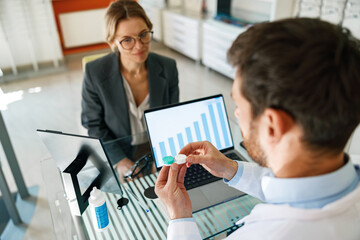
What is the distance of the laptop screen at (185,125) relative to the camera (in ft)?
4.22

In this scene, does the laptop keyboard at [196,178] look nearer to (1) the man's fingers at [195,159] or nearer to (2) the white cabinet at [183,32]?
(1) the man's fingers at [195,159]

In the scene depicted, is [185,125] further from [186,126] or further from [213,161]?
[213,161]

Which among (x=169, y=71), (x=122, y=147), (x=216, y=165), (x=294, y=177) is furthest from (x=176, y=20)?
(x=294, y=177)

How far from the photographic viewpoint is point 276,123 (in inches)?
23.6

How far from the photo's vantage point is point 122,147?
1610 millimetres

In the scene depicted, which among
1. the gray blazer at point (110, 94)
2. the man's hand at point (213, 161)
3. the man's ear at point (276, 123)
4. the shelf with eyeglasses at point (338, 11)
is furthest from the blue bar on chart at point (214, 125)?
the shelf with eyeglasses at point (338, 11)

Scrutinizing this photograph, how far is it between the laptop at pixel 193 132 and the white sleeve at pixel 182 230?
377mm

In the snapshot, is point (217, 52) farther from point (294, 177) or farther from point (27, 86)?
point (294, 177)

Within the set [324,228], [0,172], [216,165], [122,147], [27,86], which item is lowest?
[27,86]

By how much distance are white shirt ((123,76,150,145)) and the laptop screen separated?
39 cm

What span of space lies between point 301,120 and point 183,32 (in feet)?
15.2

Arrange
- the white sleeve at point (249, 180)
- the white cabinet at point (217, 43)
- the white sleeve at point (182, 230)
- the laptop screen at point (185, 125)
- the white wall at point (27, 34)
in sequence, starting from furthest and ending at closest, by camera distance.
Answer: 1. the white wall at point (27, 34)
2. the white cabinet at point (217, 43)
3. the laptop screen at point (185, 125)
4. the white sleeve at point (249, 180)
5. the white sleeve at point (182, 230)

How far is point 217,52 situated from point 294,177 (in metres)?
3.77

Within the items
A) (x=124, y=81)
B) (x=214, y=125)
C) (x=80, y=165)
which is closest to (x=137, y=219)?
(x=80, y=165)
